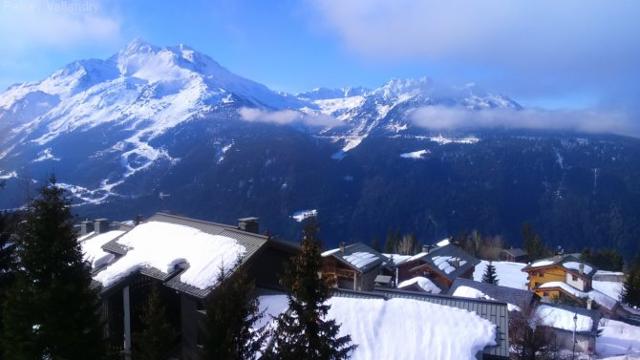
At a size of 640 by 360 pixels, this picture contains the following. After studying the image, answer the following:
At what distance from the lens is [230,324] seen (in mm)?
13422

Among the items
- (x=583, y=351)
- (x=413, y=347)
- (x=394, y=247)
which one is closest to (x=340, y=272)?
(x=583, y=351)

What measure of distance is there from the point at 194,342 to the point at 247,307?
9.14 metres

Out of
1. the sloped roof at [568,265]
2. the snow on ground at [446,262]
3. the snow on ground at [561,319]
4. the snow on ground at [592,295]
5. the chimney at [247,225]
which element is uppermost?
the chimney at [247,225]

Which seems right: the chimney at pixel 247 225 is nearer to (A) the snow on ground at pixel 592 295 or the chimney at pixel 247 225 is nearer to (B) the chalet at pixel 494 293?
(B) the chalet at pixel 494 293

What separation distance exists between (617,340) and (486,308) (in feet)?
126

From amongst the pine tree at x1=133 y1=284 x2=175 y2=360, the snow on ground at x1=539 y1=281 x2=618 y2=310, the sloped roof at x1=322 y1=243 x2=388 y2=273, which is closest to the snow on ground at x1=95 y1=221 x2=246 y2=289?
the pine tree at x1=133 y1=284 x2=175 y2=360

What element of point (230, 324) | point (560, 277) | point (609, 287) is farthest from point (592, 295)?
point (230, 324)

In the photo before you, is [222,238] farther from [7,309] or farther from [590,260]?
[590,260]

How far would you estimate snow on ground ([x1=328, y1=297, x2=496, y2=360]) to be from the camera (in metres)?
17.6

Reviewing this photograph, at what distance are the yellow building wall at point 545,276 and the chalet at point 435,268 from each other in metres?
15.9

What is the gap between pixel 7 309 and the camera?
1428 cm

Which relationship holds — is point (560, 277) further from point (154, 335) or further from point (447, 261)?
point (154, 335)

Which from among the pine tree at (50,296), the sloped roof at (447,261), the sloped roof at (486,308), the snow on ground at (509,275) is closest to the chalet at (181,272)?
the sloped roof at (486,308)

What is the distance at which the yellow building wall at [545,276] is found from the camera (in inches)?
3089
